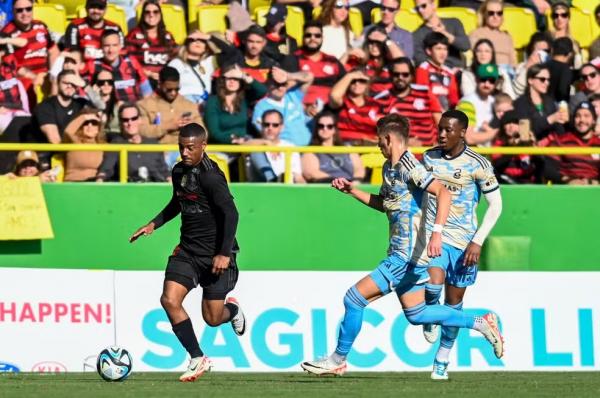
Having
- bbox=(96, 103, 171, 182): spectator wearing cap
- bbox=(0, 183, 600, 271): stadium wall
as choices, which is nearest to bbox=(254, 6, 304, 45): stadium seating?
bbox=(0, 183, 600, 271): stadium wall

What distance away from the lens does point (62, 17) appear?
15234 millimetres

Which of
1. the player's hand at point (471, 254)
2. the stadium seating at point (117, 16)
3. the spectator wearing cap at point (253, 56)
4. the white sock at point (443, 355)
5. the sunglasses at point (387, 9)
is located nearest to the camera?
the player's hand at point (471, 254)

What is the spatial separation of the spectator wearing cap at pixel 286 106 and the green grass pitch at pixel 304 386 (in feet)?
12.8

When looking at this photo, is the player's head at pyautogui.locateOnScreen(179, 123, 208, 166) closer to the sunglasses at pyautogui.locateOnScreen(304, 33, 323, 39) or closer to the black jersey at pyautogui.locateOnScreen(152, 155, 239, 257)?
the black jersey at pyautogui.locateOnScreen(152, 155, 239, 257)

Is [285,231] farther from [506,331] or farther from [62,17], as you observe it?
[62,17]

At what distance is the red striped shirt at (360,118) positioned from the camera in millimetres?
14414

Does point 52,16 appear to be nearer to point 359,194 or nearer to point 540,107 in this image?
point 540,107

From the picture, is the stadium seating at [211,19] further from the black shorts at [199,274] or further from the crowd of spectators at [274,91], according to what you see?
the black shorts at [199,274]

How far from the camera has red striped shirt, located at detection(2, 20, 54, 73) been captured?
14305mm

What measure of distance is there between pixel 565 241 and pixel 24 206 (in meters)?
6.20

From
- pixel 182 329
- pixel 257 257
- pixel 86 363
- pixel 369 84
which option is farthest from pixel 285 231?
pixel 182 329

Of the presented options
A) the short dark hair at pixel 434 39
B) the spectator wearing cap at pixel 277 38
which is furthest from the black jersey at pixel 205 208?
the short dark hair at pixel 434 39

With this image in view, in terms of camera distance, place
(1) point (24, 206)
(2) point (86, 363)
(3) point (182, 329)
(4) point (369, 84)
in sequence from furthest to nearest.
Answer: (4) point (369, 84) < (1) point (24, 206) < (2) point (86, 363) < (3) point (182, 329)

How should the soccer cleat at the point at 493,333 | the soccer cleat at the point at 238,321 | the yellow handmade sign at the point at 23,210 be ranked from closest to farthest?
1. the soccer cleat at the point at 493,333
2. the soccer cleat at the point at 238,321
3. the yellow handmade sign at the point at 23,210
